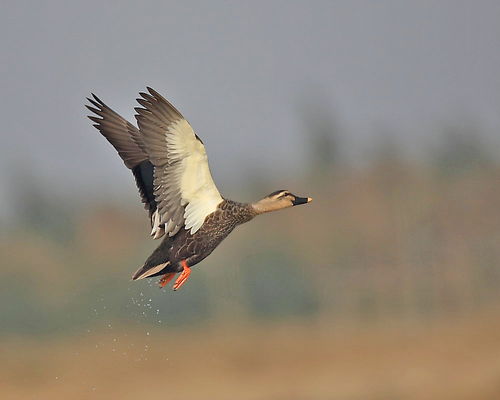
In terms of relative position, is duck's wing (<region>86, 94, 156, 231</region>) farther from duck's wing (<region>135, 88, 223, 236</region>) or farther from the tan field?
the tan field

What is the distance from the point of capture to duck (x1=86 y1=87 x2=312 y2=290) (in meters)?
14.7

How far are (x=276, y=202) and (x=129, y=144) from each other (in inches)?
67.0

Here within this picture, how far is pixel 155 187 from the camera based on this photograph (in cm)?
1493

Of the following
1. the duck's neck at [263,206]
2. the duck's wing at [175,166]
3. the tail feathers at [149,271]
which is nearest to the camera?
the duck's wing at [175,166]

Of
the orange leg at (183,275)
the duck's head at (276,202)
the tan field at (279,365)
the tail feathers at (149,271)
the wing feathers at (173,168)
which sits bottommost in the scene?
the tan field at (279,365)

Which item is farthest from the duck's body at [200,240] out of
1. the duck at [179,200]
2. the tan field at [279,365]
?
the tan field at [279,365]

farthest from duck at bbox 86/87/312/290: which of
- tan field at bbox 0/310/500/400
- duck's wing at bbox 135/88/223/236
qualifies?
tan field at bbox 0/310/500/400

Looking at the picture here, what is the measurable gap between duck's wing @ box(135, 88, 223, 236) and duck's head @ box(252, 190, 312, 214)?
19.0 inches

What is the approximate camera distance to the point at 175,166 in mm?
14766

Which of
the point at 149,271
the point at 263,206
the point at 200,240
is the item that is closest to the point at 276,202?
the point at 263,206

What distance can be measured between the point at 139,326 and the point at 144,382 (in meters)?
1.58

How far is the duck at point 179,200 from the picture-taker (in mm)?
14656

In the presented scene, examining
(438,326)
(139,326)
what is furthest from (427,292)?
(139,326)

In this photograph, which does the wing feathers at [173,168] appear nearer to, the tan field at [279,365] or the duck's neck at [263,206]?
the duck's neck at [263,206]
